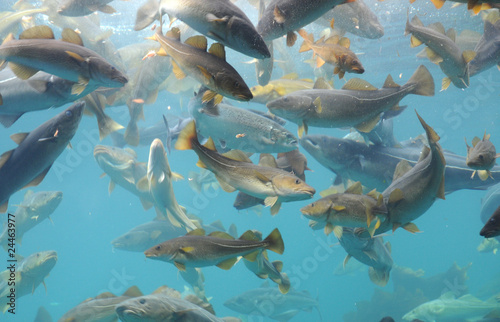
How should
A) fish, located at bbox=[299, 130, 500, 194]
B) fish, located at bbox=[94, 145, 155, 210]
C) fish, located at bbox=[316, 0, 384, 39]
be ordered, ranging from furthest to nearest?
fish, located at bbox=[94, 145, 155, 210]
fish, located at bbox=[299, 130, 500, 194]
fish, located at bbox=[316, 0, 384, 39]

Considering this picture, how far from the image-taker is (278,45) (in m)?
12.8

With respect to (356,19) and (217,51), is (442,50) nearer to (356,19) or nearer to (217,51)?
(356,19)

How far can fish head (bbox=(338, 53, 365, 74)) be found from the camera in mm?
2529

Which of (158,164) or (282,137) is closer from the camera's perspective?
(282,137)

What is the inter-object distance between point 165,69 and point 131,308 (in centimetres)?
384

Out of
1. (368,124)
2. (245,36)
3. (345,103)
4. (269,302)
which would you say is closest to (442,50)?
(368,124)

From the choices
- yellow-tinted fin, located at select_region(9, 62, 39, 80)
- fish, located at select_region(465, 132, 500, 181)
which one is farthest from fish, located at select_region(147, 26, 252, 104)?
fish, located at select_region(465, 132, 500, 181)

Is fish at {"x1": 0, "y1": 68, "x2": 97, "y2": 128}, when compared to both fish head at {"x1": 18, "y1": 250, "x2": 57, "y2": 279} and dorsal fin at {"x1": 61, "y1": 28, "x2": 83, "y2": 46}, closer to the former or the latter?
dorsal fin at {"x1": 61, "y1": 28, "x2": 83, "y2": 46}

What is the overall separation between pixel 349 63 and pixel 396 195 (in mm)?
1137

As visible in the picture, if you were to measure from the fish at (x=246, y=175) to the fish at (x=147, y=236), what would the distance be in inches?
351

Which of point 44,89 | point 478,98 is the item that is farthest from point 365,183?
point 478,98

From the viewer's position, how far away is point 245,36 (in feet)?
6.26

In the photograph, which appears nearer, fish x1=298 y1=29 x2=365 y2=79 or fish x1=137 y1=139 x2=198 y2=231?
fish x1=298 y1=29 x2=365 y2=79

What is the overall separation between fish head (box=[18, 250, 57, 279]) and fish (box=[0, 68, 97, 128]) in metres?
4.98
